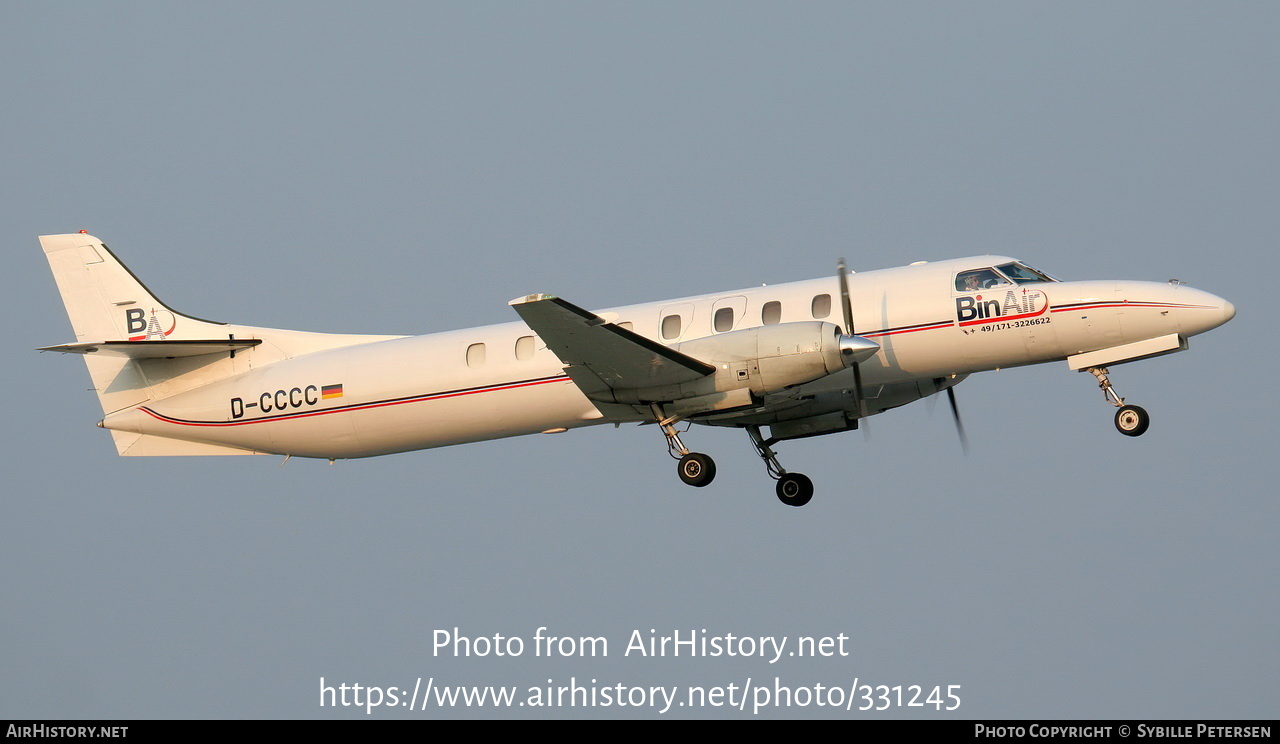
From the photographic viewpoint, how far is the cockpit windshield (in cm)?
1791

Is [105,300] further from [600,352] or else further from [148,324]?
[600,352]

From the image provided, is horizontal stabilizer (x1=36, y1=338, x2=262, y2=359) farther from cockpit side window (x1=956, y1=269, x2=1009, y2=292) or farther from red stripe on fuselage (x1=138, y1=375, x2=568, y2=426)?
cockpit side window (x1=956, y1=269, x2=1009, y2=292)

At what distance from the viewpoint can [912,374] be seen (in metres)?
18.2

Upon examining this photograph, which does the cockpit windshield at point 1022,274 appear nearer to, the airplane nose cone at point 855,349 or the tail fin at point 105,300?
the airplane nose cone at point 855,349

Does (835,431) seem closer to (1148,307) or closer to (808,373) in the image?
(808,373)

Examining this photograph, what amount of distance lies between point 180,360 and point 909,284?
425 inches

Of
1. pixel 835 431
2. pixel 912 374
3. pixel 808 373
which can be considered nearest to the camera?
pixel 808 373

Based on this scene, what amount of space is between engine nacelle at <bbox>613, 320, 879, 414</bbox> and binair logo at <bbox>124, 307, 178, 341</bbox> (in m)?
7.89

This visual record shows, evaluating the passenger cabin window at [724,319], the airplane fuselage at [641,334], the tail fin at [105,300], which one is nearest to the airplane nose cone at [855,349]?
the airplane fuselage at [641,334]

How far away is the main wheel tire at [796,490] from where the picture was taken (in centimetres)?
2050

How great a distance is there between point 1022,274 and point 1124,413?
2.20 meters

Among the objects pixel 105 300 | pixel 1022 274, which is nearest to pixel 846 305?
pixel 1022 274

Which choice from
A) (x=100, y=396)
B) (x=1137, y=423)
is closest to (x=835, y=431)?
(x=1137, y=423)

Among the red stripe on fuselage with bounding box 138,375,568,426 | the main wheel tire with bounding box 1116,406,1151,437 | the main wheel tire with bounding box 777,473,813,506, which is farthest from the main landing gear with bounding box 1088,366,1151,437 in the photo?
the red stripe on fuselage with bounding box 138,375,568,426
